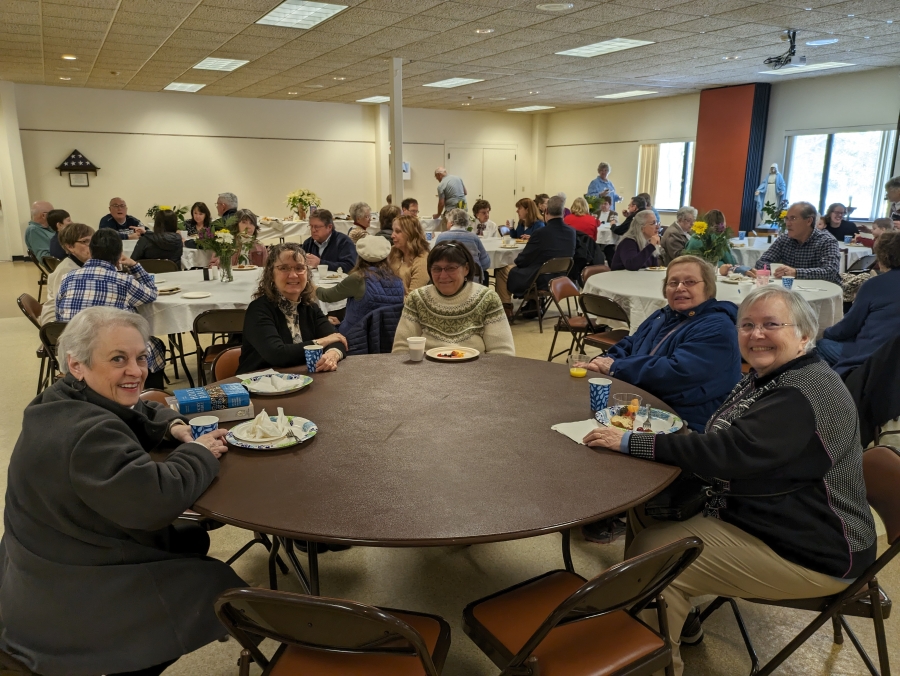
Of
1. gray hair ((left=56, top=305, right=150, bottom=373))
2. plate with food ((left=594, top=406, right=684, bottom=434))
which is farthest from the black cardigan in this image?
plate with food ((left=594, top=406, right=684, bottom=434))

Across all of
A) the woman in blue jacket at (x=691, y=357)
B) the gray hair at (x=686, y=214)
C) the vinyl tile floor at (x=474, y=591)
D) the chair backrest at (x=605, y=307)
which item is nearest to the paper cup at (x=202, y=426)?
the vinyl tile floor at (x=474, y=591)

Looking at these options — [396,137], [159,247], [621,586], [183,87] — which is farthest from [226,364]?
[183,87]

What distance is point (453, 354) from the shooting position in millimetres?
2793

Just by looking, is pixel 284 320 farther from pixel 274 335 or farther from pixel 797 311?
pixel 797 311

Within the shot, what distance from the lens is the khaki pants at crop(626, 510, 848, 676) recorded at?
173 cm

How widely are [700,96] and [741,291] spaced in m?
9.19

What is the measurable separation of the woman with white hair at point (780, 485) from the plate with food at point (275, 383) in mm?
1114

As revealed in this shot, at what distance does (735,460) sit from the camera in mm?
1707

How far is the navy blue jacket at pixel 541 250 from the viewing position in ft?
21.8

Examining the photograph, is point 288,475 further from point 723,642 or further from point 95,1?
point 95,1

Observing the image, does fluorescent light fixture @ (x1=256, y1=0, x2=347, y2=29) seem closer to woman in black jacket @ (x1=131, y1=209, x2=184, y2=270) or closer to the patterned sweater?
woman in black jacket @ (x1=131, y1=209, x2=184, y2=270)

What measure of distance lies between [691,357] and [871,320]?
Result: 68.7 inches

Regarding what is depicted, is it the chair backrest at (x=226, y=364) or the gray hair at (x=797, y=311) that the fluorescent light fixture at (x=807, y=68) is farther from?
the chair backrest at (x=226, y=364)

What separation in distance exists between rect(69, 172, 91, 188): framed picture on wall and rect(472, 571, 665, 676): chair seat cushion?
515 inches
